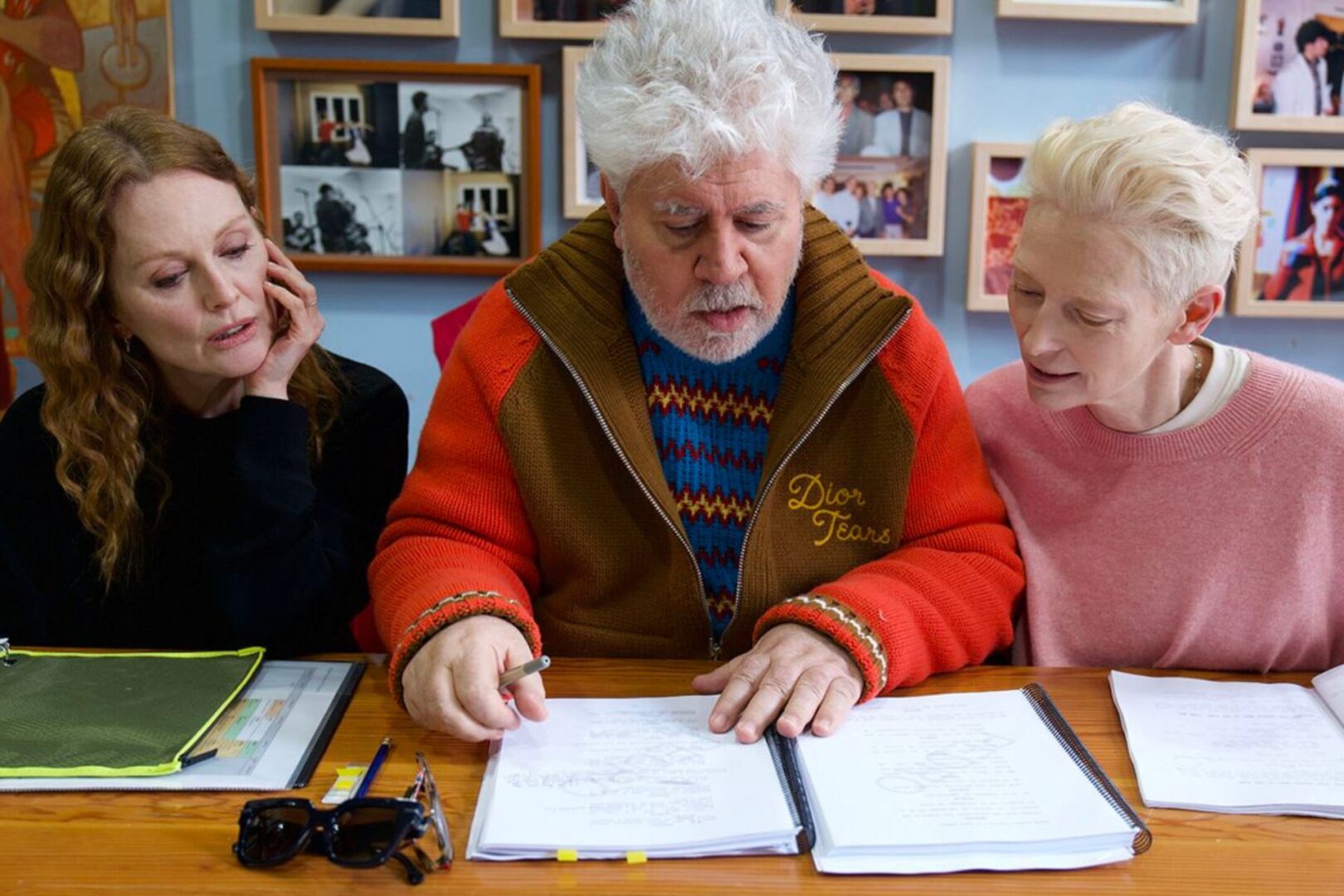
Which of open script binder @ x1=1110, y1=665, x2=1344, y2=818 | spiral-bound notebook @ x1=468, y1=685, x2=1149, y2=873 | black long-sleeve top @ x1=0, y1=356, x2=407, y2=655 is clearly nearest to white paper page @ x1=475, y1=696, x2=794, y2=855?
spiral-bound notebook @ x1=468, y1=685, x2=1149, y2=873

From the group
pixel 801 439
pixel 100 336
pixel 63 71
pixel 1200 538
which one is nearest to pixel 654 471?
pixel 801 439

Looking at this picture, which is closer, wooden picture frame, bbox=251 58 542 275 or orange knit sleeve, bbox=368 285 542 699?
orange knit sleeve, bbox=368 285 542 699

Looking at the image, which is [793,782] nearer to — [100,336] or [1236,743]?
[1236,743]

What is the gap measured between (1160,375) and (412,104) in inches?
61.9

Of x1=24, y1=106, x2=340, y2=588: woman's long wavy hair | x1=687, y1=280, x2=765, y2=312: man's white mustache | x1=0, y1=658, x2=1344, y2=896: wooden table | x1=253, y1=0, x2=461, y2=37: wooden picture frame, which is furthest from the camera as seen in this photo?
x1=253, y1=0, x2=461, y2=37: wooden picture frame

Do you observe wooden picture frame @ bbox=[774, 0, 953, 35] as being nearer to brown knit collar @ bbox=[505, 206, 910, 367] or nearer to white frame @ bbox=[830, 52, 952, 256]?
white frame @ bbox=[830, 52, 952, 256]

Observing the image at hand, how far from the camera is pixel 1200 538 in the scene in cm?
133

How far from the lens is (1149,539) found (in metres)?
1.35

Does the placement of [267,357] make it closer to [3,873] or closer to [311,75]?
[3,873]

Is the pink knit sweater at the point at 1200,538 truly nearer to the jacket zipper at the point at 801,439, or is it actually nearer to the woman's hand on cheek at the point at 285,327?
the jacket zipper at the point at 801,439

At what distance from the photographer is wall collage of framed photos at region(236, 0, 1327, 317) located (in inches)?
86.5

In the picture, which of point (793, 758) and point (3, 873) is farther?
point (793, 758)

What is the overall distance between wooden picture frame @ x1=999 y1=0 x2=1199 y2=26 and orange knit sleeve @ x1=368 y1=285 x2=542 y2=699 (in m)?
1.37

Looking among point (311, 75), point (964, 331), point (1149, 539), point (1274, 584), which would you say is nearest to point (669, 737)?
point (1149, 539)
